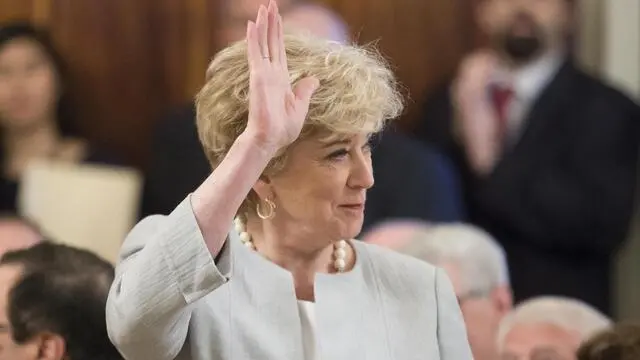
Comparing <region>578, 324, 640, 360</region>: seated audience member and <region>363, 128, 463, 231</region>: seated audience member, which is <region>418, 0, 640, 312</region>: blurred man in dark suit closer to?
<region>363, 128, 463, 231</region>: seated audience member

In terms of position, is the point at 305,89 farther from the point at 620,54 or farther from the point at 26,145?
the point at 620,54

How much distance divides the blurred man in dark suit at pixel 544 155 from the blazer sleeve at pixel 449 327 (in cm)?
149

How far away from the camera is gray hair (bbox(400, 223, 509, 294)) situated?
6.19 feet

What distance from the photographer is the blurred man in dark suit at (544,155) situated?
8.92ft

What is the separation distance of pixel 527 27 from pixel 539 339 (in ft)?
4.48

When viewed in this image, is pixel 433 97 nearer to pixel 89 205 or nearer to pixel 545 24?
pixel 545 24

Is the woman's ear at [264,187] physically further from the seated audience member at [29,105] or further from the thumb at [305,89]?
the seated audience member at [29,105]

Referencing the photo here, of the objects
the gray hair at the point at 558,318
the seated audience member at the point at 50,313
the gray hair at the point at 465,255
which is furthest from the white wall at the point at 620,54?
the seated audience member at the point at 50,313

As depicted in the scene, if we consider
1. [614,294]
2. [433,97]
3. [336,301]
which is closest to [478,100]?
[433,97]

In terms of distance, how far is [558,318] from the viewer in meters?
1.73

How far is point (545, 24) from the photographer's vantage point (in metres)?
2.90

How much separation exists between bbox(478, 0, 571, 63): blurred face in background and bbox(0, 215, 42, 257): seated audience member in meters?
1.45

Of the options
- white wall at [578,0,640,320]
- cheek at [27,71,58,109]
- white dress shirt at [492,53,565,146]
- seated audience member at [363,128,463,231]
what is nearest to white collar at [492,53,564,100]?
white dress shirt at [492,53,565,146]

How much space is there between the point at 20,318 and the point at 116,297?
0.23m
